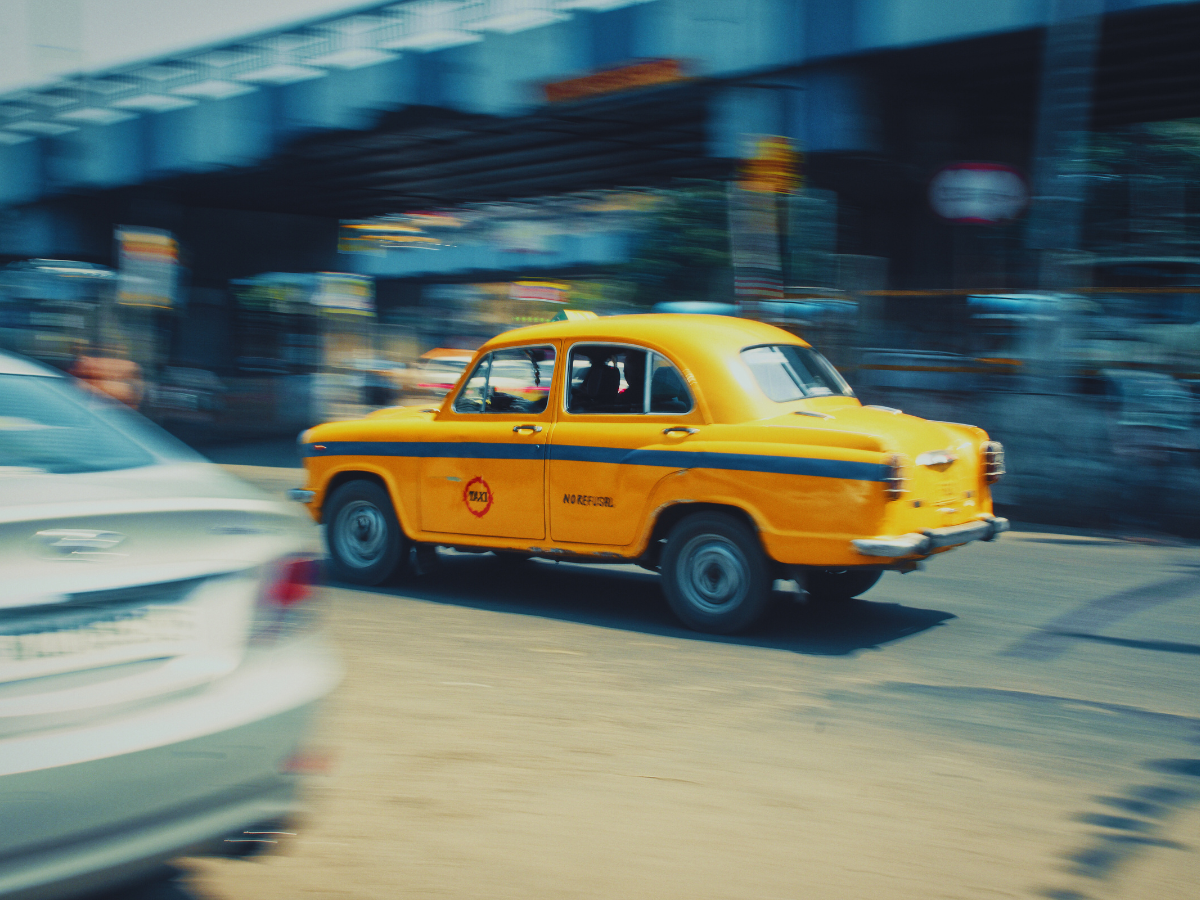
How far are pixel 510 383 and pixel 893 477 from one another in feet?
8.40

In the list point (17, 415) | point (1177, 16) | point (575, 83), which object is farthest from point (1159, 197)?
point (17, 415)

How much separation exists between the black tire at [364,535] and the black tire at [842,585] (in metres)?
2.72

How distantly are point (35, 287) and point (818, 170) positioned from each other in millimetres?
20569

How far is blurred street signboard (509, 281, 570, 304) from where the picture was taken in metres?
58.4

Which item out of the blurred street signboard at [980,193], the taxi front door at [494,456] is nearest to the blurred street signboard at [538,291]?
the blurred street signboard at [980,193]

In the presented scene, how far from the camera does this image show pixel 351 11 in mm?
20969

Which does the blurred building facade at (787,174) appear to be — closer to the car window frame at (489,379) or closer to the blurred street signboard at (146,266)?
the blurred street signboard at (146,266)

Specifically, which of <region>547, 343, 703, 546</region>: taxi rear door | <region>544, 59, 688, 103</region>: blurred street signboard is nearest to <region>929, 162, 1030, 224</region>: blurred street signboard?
<region>544, 59, 688, 103</region>: blurred street signboard

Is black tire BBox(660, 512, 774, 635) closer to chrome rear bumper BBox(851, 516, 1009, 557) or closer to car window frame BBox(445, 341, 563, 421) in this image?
chrome rear bumper BBox(851, 516, 1009, 557)

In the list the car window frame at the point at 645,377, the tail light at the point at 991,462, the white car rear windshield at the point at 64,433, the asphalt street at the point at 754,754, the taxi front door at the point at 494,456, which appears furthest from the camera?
the taxi front door at the point at 494,456

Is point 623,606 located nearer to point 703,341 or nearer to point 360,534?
point 703,341

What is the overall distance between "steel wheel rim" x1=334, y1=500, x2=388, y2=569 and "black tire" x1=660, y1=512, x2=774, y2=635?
7.23 feet

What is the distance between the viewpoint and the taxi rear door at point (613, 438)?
6.58m

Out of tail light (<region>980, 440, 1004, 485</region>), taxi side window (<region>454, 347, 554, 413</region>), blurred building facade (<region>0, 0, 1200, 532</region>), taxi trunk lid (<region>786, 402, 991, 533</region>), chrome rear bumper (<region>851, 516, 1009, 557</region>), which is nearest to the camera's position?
chrome rear bumper (<region>851, 516, 1009, 557</region>)
